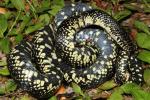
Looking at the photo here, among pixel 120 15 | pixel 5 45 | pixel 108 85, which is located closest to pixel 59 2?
pixel 120 15

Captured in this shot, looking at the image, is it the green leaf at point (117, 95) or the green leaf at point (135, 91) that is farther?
the green leaf at point (117, 95)

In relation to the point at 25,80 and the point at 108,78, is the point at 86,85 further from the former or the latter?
the point at 25,80

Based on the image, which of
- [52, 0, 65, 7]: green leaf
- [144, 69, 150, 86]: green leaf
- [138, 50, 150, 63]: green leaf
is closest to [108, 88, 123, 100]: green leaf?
[144, 69, 150, 86]: green leaf

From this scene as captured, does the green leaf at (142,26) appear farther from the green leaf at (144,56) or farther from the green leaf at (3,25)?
the green leaf at (3,25)

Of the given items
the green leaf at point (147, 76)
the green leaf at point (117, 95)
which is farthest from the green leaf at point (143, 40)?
the green leaf at point (117, 95)

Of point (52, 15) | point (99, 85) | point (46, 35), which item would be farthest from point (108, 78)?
point (52, 15)

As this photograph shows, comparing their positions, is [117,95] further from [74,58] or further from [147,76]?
[74,58]
